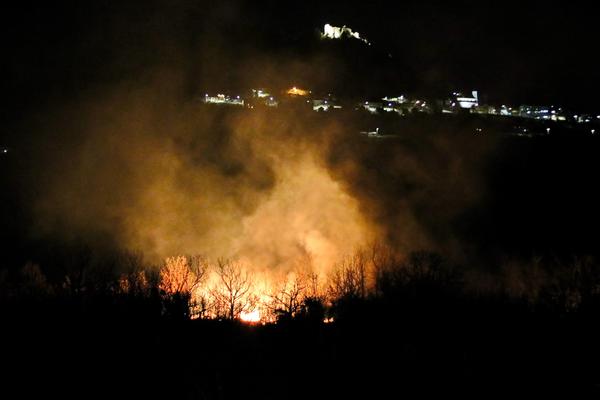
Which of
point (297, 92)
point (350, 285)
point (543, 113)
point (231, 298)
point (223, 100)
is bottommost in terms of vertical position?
point (231, 298)

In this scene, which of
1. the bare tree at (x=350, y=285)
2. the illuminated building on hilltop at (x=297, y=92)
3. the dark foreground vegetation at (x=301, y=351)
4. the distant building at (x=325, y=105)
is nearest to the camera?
the dark foreground vegetation at (x=301, y=351)

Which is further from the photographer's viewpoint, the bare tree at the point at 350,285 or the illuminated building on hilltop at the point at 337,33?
the illuminated building on hilltop at the point at 337,33

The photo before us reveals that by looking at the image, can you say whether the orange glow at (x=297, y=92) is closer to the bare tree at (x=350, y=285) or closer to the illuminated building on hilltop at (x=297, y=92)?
the illuminated building on hilltop at (x=297, y=92)

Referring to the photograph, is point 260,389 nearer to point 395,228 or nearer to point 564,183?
point 395,228

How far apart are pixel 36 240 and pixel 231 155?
20555mm

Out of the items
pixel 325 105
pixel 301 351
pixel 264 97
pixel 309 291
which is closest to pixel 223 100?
pixel 264 97

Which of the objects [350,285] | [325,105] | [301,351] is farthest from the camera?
[325,105]

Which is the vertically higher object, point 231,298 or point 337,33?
point 337,33

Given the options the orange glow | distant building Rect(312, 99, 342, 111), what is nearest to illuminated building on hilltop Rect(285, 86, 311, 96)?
the orange glow

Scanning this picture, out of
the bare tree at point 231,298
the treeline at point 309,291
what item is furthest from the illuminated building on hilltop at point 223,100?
the bare tree at point 231,298

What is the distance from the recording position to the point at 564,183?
4669 cm

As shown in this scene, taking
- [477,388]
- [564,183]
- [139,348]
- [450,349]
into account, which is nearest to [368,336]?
A: [450,349]

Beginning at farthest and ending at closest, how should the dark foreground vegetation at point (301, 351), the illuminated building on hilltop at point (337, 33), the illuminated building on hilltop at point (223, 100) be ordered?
the illuminated building on hilltop at point (337, 33) → the illuminated building on hilltop at point (223, 100) → the dark foreground vegetation at point (301, 351)

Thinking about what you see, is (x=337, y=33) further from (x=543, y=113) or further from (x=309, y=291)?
(x=309, y=291)
